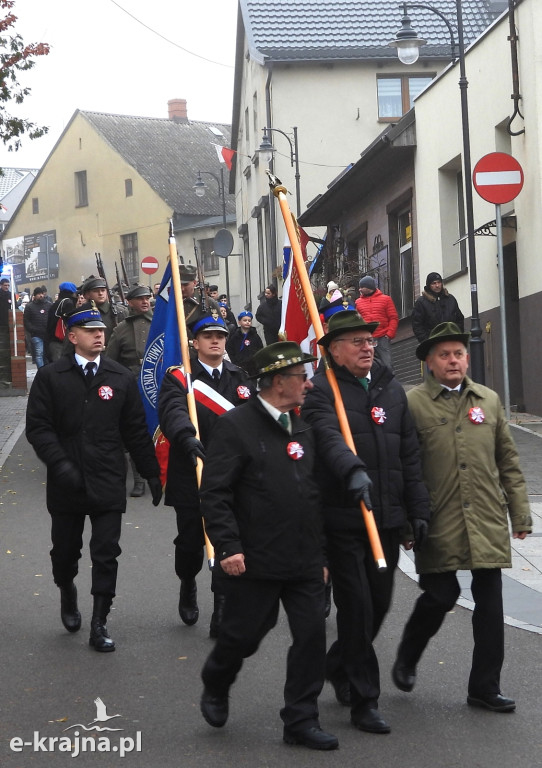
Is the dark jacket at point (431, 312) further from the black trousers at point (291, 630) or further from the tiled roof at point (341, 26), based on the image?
the tiled roof at point (341, 26)

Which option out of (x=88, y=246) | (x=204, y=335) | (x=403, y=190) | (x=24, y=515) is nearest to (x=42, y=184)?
(x=88, y=246)

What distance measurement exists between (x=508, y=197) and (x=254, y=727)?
10.2m

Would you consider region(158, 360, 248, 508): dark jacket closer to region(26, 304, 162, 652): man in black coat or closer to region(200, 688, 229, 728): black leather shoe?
region(26, 304, 162, 652): man in black coat

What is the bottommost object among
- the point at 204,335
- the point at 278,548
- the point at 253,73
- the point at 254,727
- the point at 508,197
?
the point at 254,727

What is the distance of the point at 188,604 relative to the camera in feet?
26.2

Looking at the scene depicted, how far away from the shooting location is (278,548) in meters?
5.65

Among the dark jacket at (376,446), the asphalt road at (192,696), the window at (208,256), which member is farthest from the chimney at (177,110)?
the dark jacket at (376,446)

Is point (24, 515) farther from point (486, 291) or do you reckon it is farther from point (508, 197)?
point (486, 291)

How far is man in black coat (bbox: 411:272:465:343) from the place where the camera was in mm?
17562

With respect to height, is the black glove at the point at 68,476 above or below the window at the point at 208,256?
below

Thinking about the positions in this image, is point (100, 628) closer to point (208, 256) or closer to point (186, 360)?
point (186, 360)

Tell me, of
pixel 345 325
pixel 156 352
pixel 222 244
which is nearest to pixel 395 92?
pixel 222 244

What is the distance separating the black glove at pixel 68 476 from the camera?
24.7ft

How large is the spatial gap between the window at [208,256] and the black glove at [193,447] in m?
51.1
